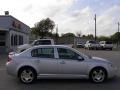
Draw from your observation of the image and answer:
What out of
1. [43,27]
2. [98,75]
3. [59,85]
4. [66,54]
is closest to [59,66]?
[66,54]

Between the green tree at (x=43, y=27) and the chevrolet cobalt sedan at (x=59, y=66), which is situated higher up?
the green tree at (x=43, y=27)

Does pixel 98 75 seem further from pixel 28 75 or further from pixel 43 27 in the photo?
pixel 43 27

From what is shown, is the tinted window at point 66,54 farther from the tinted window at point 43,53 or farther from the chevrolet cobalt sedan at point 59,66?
the tinted window at point 43,53

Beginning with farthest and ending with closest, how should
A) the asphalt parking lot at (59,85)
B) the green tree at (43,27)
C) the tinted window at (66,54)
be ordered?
the green tree at (43,27), the tinted window at (66,54), the asphalt parking lot at (59,85)

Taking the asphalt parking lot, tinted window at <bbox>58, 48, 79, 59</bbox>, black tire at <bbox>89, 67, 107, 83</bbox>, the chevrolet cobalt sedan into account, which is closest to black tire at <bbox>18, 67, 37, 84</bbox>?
the chevrolet cobalt sedan

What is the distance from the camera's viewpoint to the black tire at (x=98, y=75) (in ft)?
35.9

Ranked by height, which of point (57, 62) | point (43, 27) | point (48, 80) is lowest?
point (48, 80)

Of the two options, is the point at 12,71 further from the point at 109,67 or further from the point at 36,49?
the point at 109,67

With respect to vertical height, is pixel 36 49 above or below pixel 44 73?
above

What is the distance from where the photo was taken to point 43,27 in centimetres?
8394

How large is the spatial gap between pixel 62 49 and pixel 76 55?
1.99 ft

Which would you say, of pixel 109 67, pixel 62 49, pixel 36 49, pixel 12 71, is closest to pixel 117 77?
pixel 109 67

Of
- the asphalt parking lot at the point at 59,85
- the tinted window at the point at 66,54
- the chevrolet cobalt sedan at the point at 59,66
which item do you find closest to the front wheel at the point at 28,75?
the chevrolet cobalt sedan at the point at 59,66

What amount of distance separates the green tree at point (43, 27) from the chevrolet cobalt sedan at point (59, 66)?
71.9 meters
